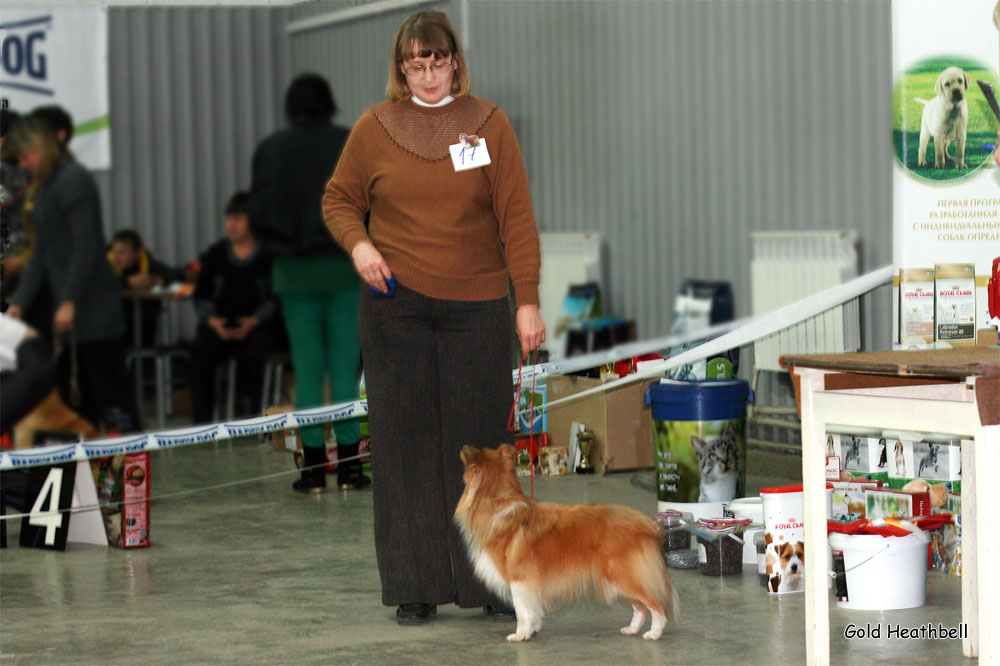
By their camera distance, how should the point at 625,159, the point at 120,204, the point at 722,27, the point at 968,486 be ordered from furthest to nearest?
the point at 120,204 < the point at 625,159 < the point at 722,27 < the point at 968,486

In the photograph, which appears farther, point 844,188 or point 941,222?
point 844,188

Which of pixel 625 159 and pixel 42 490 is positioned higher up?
pixel 625 159

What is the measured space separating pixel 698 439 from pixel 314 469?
39.4 inches

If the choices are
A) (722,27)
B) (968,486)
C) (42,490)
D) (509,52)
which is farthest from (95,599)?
(509,52)

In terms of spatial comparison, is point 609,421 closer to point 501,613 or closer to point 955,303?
point 501,613

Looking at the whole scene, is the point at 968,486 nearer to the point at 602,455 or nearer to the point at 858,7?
the point at 602,455

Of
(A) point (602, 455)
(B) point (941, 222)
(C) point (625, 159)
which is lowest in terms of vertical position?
(A) point (602, 455)

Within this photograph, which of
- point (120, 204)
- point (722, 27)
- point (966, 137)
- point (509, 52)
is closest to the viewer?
point (966, 137)

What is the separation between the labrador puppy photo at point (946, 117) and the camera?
292cm

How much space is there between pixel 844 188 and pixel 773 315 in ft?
9.62

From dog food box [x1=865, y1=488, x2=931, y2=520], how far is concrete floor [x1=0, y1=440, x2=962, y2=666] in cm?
15

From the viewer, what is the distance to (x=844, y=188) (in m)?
5.91

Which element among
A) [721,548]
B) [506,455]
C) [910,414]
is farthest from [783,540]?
[910,414]

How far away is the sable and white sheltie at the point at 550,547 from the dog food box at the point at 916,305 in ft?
2.88
